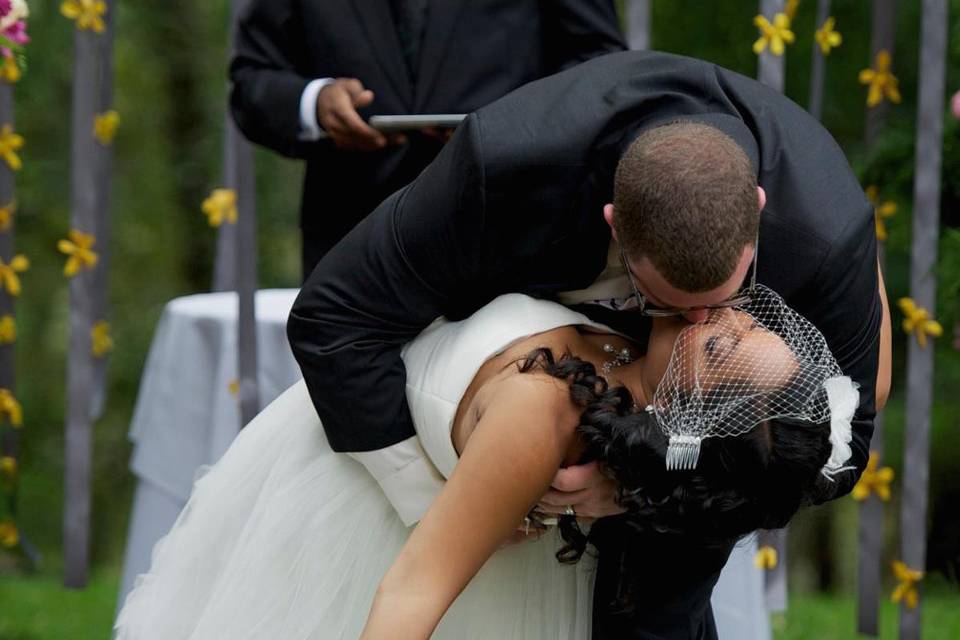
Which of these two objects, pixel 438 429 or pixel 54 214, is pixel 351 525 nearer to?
pixel 438 429

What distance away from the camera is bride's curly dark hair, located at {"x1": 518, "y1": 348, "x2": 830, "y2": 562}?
2.02m

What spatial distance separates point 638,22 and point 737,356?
1715 millimetres

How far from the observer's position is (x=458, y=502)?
202 centimetres

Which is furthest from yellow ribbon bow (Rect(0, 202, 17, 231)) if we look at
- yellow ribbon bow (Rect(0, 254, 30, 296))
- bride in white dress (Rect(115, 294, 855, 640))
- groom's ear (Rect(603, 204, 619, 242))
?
groom's ear (Rect(603, 204, 619, 242))

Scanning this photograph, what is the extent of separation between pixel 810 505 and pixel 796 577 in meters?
6.83

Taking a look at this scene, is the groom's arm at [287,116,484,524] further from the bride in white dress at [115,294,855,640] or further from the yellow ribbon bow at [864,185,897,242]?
the yellow ribbon bow at [864,185,897,242]

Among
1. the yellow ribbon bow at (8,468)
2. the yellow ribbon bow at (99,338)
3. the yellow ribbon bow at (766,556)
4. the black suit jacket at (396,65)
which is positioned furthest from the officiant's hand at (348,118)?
the yellow ribbon bow at (8,468)

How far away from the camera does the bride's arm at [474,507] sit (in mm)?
2004

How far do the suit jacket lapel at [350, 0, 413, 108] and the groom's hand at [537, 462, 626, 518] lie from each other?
52.1 inches

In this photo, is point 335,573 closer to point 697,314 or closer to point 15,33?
point 697,314

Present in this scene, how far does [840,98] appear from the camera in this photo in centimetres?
632

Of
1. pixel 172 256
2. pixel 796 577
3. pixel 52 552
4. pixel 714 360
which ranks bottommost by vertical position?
pixel 796 577

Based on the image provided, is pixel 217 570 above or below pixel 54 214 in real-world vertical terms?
above

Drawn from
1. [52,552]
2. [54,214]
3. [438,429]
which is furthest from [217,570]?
[54,214]
